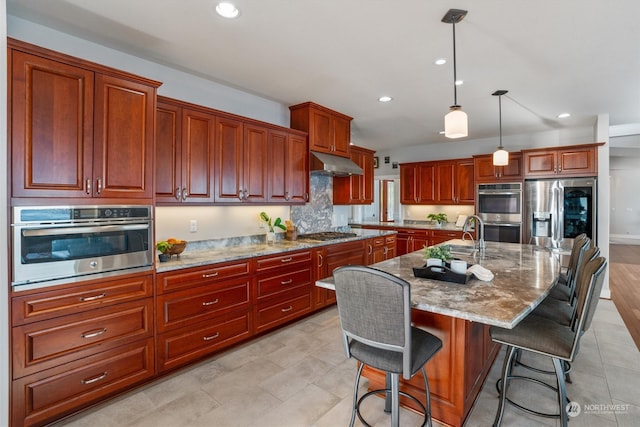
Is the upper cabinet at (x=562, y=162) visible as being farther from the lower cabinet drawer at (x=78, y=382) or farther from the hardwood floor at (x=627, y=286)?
the lower cabinet drawer at (x=78, y=382)

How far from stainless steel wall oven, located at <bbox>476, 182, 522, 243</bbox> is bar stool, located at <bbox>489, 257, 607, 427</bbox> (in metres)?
3.84

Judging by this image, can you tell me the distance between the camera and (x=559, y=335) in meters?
1.78

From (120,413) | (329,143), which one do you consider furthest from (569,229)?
(120,413)

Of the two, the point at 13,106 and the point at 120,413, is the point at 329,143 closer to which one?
the point at 13,106

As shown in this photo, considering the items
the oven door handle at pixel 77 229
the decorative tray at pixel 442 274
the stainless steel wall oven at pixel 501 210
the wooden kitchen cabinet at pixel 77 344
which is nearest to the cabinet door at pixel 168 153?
the oven door handle at pixel 77 229

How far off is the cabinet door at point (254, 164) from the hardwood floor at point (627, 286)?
4149 millimetres

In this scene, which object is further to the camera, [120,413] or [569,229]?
[569,229]

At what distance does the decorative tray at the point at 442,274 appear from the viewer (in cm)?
205

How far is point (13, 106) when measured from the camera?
179cm

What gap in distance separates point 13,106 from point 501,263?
3582 mm

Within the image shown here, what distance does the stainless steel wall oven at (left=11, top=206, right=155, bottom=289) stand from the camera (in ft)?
6.08

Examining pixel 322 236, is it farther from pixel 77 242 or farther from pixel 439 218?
pixel 439 218

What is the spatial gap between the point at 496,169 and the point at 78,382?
6125 millimetres

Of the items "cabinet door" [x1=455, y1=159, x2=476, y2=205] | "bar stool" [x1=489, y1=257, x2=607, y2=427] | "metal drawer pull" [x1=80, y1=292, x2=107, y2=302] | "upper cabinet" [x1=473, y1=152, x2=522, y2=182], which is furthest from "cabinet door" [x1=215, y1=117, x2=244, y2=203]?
"cabinet door" [x1=455, y1=159, x2=476, y2=205]
